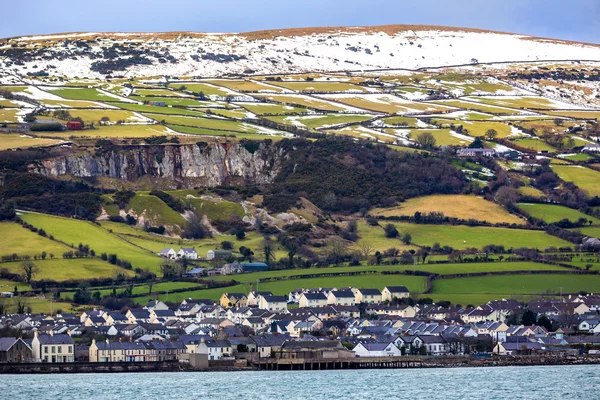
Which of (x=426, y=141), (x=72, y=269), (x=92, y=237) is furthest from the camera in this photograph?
(x=426, y=141)

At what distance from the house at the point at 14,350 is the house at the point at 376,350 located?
850 inches

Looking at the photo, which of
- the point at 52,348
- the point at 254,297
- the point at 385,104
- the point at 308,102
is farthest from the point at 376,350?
the point at 385,104

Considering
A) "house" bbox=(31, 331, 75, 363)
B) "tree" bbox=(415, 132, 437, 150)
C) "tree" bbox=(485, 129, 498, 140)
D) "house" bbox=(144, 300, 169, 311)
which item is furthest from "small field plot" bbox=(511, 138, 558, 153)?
"house" bbox=(31, 331, 75, 363)

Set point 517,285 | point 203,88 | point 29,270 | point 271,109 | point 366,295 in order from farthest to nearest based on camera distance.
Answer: point 203,88
point 271,109
point 366,295
point 517,285
point 29,270

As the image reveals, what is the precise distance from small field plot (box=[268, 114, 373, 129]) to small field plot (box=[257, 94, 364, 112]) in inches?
207

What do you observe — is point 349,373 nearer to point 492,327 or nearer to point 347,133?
point 492,327

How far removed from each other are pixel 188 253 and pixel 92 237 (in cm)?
861

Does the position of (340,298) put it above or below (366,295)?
below

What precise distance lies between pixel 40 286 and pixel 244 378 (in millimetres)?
31152

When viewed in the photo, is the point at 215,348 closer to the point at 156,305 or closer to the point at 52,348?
the point at 52,348

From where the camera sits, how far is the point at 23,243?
10644cm

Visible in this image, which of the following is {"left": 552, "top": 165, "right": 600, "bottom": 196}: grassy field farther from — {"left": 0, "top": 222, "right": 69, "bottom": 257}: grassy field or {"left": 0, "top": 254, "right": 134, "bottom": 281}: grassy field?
{"left": 0, "top": 222, "right": 69, "bottom": 257}: grassy field

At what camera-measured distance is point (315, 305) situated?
10281 centimetres

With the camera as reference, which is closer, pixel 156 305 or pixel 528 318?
pixel 528 318
